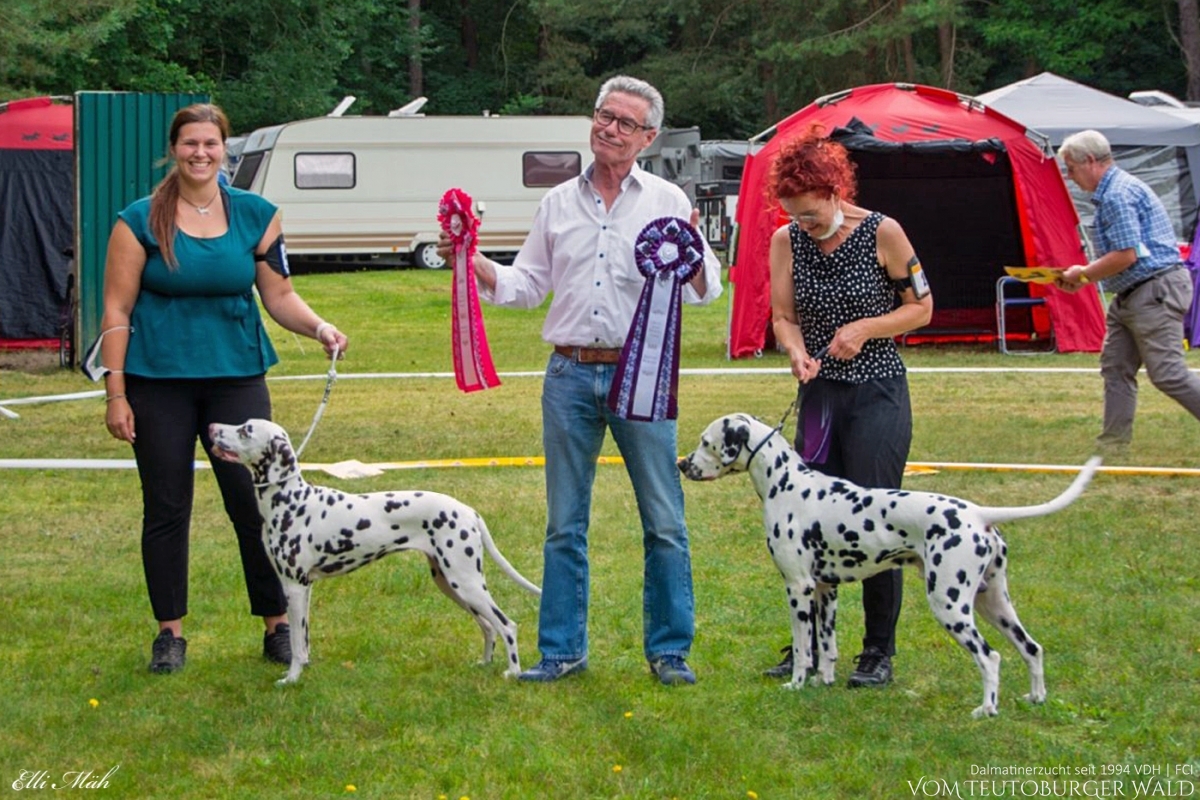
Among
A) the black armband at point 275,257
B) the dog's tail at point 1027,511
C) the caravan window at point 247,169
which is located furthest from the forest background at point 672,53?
the dog's tail at point 1027,511

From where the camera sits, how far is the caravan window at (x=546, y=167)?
29766mm

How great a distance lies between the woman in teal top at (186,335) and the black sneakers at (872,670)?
6.38ft

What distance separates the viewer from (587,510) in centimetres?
535

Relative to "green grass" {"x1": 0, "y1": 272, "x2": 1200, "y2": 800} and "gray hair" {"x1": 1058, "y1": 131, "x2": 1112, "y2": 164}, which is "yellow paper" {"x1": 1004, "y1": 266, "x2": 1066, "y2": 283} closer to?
"gray hair" {"x1": 1058, "y1": 131, "x2": 1112, "y2": 164}

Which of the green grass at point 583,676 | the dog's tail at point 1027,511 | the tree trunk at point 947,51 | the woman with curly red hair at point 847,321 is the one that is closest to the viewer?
the green grass at point 583,676

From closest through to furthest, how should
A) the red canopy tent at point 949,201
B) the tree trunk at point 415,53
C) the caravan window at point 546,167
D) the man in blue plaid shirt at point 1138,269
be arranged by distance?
the man in blue plaid shirt at point 1138,269
the red canopy tent at point 949,201
the caravan window at point 546,167
the tree trunk at point 415,53

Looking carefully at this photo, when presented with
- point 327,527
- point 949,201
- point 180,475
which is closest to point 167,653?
point 180,475

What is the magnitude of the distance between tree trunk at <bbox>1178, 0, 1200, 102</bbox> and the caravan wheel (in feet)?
60.2

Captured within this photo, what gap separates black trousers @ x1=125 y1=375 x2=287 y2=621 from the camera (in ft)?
17.8

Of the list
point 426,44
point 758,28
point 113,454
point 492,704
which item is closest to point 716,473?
point 492,704

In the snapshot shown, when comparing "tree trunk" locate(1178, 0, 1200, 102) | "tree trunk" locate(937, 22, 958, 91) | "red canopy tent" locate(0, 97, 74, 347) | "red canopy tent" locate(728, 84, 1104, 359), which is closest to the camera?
"red canopy tent" locate(728, 84, 1104, 359)

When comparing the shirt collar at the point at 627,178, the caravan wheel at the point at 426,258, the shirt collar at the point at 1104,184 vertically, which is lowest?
the shirt collar at the point at 627,178

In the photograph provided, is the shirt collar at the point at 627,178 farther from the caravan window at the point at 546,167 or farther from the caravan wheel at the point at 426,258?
the caravan window at the point at 546,167

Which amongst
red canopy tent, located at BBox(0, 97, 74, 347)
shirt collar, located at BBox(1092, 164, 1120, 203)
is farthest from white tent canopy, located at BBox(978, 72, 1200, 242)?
shirt collar, located at BBox(1092, 164, 1120, 203)
